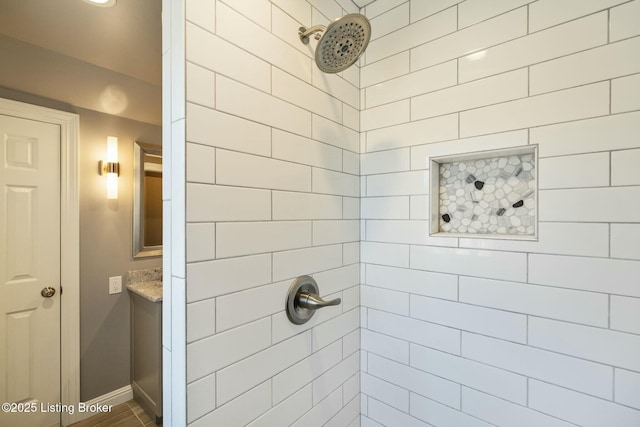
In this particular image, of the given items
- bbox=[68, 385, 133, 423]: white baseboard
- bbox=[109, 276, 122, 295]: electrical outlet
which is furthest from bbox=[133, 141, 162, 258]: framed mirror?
bbox=[68, 385, 133, 423]: white baseboard

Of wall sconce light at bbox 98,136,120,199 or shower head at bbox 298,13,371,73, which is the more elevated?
shower head at bbox 298,13,371,73

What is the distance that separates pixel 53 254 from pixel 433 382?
2.34m

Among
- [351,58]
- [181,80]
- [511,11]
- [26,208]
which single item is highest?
[511,11]

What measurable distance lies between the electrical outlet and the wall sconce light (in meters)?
0.62

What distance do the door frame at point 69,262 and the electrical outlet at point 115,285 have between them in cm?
19

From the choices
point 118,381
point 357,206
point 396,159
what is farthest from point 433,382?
point 118,381

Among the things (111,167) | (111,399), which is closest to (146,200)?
(111,167)

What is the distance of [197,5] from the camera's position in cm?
60

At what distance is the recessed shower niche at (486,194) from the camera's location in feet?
2.74

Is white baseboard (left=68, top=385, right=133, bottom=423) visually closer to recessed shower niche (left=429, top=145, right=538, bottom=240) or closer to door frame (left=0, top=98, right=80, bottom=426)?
door frame (left=0, top=98, right=80, bottom=426)

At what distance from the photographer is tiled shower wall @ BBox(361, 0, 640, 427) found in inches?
26.4

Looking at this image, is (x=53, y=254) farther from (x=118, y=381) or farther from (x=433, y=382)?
(x=433, y=382)

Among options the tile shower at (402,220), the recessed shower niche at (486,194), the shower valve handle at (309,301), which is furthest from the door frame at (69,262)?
the recessed shower niche at (486,194)

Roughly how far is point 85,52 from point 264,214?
167 cm
